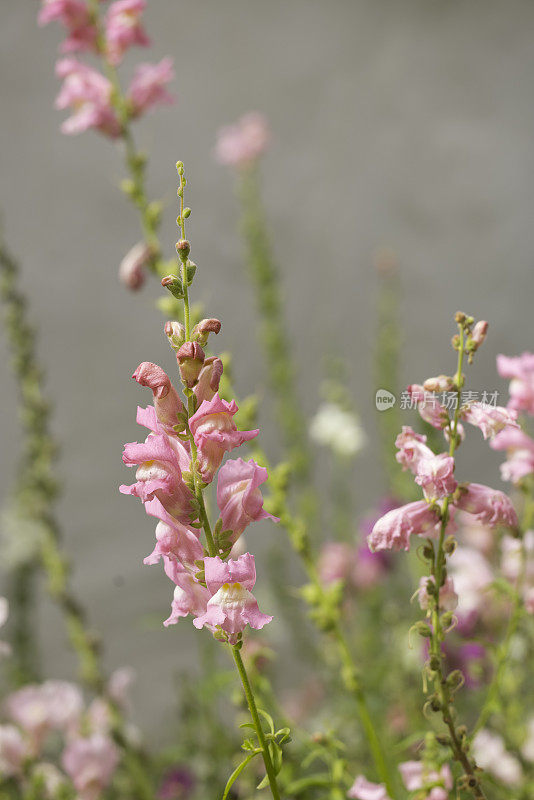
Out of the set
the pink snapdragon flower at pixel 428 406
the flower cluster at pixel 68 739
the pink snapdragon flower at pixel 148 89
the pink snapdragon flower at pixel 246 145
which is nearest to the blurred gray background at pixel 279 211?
the pink snapdragon flower at pixel 246 145

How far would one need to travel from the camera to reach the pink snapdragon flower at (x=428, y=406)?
1.03 feet

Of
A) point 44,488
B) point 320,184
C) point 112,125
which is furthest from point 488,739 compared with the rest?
point 320,184

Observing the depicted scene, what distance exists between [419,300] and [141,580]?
2.64 feet

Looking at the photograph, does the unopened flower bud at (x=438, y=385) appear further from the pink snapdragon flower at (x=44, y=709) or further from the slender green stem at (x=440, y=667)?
the pink snapdragon flower at (x=44, y=709)

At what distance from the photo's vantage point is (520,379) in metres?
0.40

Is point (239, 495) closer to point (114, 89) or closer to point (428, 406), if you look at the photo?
point (428, 406)

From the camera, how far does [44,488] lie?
695 millimetres

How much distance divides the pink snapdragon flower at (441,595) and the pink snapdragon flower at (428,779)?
81mm

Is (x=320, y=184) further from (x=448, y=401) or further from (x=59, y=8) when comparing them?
(x=448, y=401)

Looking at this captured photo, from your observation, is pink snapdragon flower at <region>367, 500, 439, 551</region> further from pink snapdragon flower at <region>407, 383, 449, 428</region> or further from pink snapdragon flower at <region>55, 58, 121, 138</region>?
pink snapdragon flower at <region>55, 58, 121, 138</region>

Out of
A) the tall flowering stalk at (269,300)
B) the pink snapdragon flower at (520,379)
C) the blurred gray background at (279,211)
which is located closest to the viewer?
the pink snapdragon flower at (520,379)

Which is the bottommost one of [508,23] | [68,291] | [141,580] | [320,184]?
[141,580]

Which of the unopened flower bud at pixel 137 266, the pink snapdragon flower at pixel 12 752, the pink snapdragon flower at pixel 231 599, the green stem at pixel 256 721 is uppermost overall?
the unopened flower bud at pixel 137 266

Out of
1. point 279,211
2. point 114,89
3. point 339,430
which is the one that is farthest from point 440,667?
point 279,211
